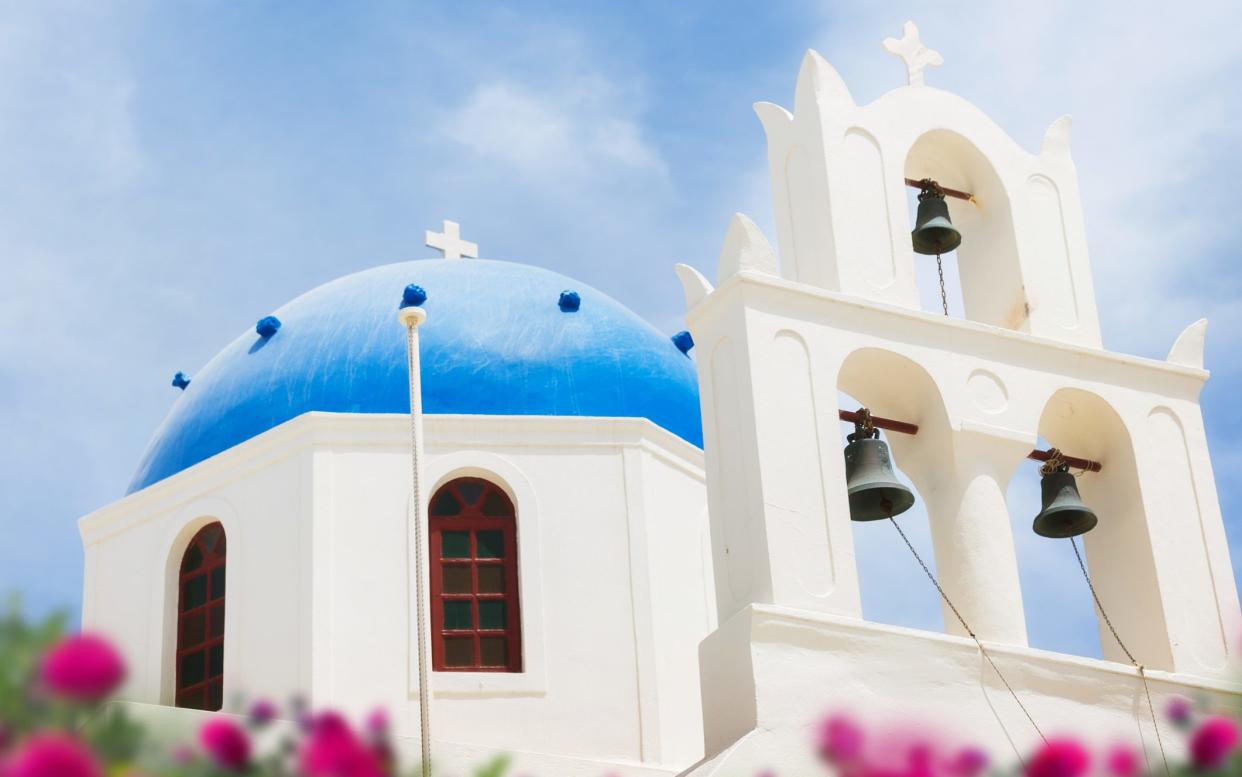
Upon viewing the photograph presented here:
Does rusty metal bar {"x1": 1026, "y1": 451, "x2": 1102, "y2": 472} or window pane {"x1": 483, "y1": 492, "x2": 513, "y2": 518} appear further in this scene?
window pane {"x1": 483, "y1": 492, "x2": 513, "y2": 518}

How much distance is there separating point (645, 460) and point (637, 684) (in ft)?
4.81

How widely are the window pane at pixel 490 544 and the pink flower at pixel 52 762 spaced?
878 cm

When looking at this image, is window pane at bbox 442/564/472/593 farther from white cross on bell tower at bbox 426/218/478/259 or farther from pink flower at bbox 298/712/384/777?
pink flower at bbox 298/712/384/777

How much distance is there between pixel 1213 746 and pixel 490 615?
28.1 ft

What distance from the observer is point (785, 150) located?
9.63m

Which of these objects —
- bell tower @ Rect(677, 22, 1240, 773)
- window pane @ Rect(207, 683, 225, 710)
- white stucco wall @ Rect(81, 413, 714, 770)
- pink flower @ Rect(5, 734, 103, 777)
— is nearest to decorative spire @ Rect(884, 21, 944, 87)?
bell tower @ Rect(677, 22, 1240, 773)

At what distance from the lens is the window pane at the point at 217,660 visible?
11297 mm

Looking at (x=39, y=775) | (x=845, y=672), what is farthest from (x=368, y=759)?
(x=845, y=672)

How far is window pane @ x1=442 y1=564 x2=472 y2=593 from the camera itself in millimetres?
11117

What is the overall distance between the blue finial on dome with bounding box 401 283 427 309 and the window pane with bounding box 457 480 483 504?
1.26m

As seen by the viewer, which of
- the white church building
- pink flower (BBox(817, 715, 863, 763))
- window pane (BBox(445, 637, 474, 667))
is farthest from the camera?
window pane (BBox(445, 637, 474, 667))

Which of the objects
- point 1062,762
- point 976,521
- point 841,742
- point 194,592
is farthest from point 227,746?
point 194,592

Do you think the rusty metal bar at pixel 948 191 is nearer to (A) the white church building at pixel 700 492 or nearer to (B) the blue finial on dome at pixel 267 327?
(A) the white church building at pixel 700 492

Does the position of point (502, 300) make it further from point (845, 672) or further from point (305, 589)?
point (845, 672)
